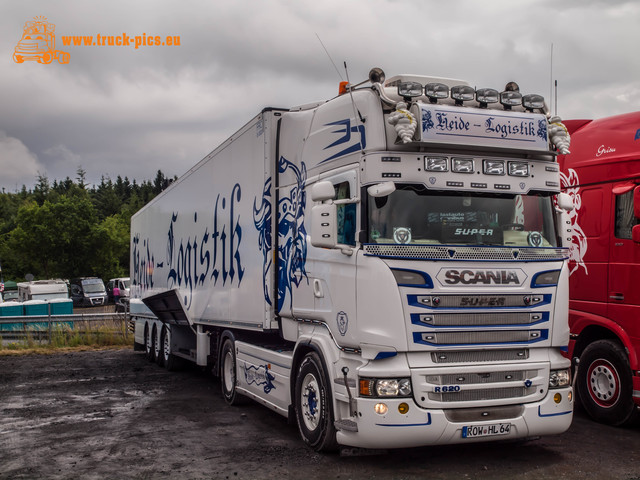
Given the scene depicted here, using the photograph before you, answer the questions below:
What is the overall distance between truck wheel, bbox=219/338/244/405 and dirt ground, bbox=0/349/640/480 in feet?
0.53

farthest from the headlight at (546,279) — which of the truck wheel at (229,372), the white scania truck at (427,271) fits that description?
the truck wheel at (229,372)

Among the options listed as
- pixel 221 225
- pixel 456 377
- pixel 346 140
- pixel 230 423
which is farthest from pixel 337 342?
pixel 221 225

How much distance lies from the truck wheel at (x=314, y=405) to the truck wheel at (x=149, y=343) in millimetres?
9850

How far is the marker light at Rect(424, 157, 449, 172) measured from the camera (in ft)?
22.4

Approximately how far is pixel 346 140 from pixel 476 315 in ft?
7.19

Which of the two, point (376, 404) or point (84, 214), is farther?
point (84, 214)

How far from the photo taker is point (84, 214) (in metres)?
60.1

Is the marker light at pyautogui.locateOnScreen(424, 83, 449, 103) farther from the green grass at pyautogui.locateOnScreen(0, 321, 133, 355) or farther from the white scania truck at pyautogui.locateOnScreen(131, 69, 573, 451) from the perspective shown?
the green grass at pyautogui.locateOnScreen(0, 321, 133, 355)

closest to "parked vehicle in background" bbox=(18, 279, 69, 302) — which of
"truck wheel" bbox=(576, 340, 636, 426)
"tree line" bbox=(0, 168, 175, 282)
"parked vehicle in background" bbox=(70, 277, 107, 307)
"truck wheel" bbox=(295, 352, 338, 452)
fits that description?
"parked vehicle in background" bbox=(70, 277, 107, 307)

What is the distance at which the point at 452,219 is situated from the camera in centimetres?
681

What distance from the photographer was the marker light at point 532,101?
7336mm

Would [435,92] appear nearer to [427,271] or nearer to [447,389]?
[427,271]

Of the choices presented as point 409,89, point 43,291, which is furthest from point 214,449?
point 43,291

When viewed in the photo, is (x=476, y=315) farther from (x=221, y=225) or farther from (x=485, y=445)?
(x=221, y=225)
